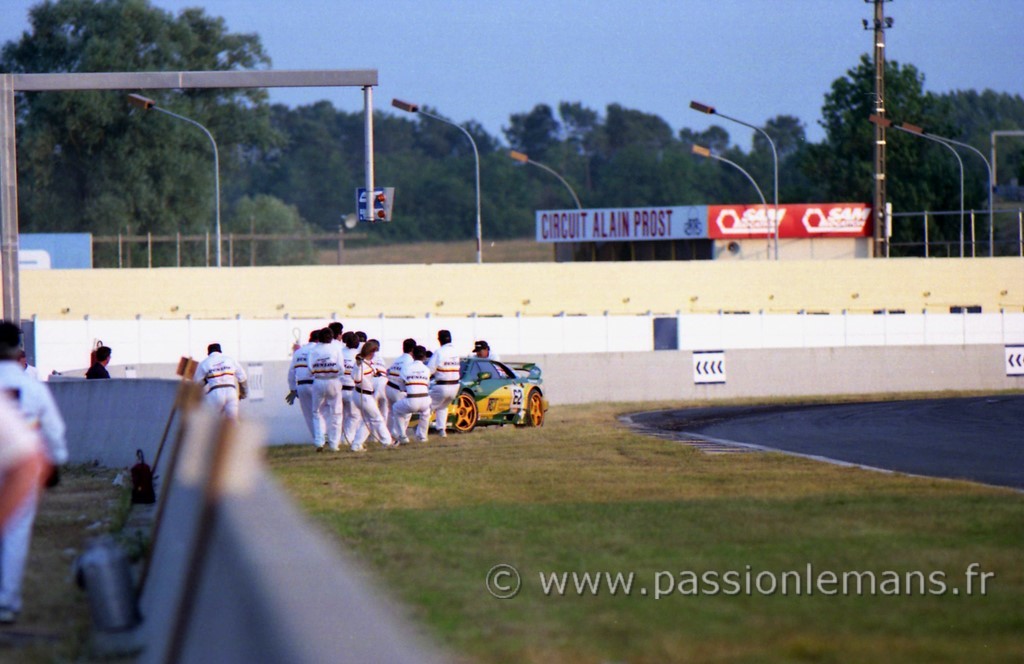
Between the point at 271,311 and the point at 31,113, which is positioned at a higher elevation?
the point at 31,113

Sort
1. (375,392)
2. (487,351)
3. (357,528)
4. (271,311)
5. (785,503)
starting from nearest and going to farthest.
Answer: (357,528)
(785,503)
(375,392)
(487,351)
(271,311)

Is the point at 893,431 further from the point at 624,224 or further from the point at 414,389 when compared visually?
the point at 624,224

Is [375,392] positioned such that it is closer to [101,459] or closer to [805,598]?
[101,459]

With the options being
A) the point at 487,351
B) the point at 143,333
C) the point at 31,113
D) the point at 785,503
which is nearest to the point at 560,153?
the point at 31,113

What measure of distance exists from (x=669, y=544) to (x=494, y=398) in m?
14.4

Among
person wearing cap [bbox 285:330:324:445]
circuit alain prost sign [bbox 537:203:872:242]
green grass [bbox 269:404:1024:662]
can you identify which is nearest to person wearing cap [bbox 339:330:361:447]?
person wearing cap [bbox 285:330:324:445]

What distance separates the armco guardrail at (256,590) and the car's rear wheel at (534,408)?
18594 millimetres

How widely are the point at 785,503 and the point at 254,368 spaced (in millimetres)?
13097

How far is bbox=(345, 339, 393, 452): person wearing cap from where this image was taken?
20.4 metres

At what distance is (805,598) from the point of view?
845 cm

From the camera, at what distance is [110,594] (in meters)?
7.87

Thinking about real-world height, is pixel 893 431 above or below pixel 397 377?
below

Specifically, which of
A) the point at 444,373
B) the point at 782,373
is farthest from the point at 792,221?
the point at 444,373

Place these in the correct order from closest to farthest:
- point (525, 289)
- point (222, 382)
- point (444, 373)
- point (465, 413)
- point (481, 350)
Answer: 1. point (222, 382)
2. point (444, 373)
3. point (465, 413)
4. point (481, 350)
5. point (525, 289)
